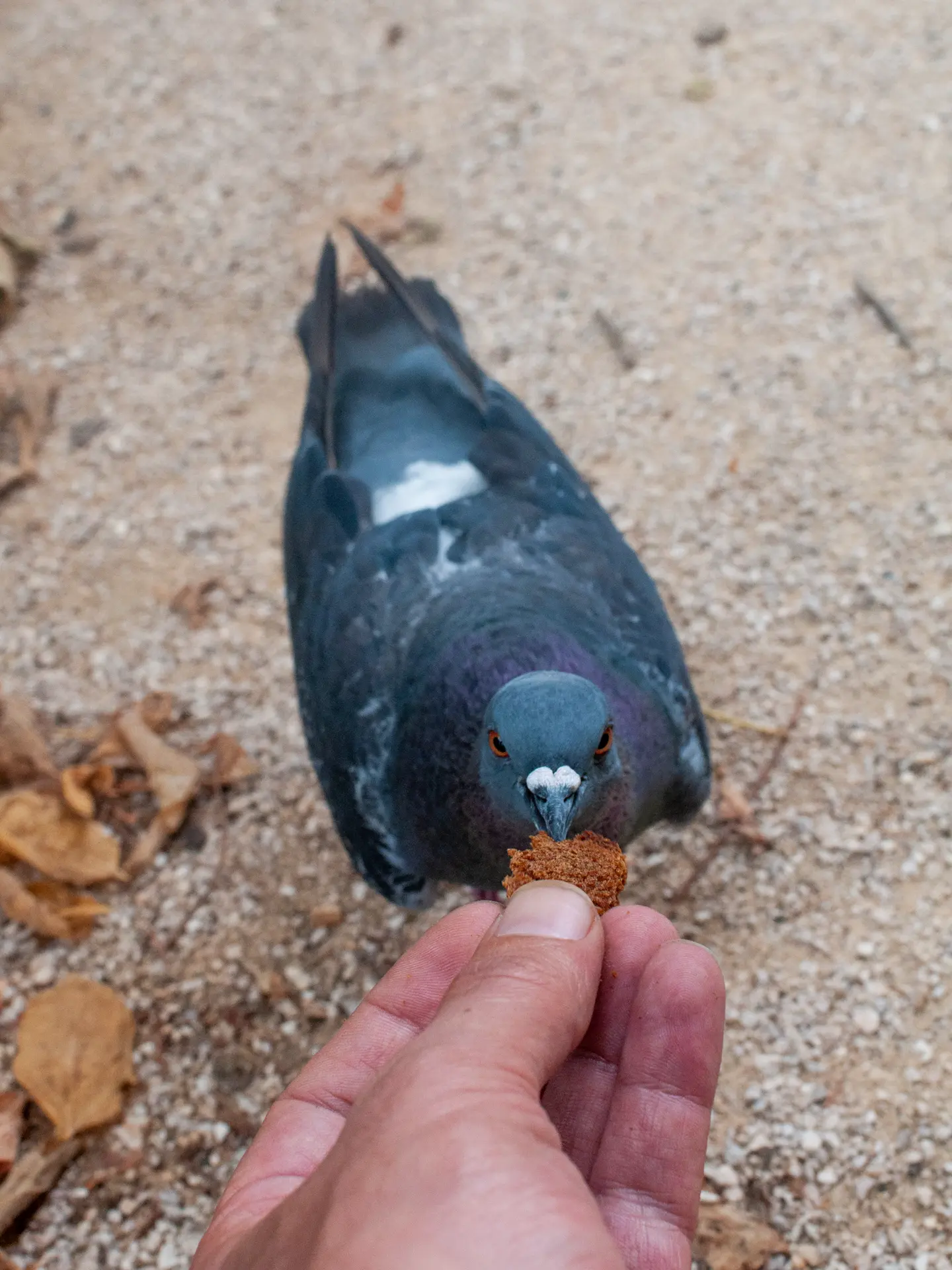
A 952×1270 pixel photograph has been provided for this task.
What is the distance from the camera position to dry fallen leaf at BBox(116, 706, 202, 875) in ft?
16.0

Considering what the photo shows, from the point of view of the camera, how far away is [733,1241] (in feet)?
11.5

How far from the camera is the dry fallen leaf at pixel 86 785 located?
4.86 m

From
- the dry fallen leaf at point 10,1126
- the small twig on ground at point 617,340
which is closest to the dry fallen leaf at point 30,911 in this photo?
the dry fallen leaf at point 10,1126

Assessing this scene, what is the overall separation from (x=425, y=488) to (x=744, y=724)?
1.71 meters

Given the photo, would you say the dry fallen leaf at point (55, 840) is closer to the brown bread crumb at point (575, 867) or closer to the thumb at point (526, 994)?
the brown bread crumb at point (575, 867)

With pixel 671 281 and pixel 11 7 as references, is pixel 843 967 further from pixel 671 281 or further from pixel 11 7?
pixel 11 7

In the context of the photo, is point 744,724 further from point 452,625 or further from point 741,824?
point 452,625

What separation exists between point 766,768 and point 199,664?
2.75m

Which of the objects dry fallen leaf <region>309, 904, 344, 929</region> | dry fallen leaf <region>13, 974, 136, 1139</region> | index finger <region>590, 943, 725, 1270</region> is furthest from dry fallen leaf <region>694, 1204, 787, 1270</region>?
dry fallen leaf <region>13, 974, 136, 1139</region>

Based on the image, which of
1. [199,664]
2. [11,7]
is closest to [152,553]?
[199,664]

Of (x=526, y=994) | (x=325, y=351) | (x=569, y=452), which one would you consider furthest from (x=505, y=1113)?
(x=569, y=452)

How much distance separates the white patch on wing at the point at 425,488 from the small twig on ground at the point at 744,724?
1434mm

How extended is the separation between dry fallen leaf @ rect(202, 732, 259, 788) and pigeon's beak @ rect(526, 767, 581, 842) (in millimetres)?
2399

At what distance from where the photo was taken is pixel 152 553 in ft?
20.1
